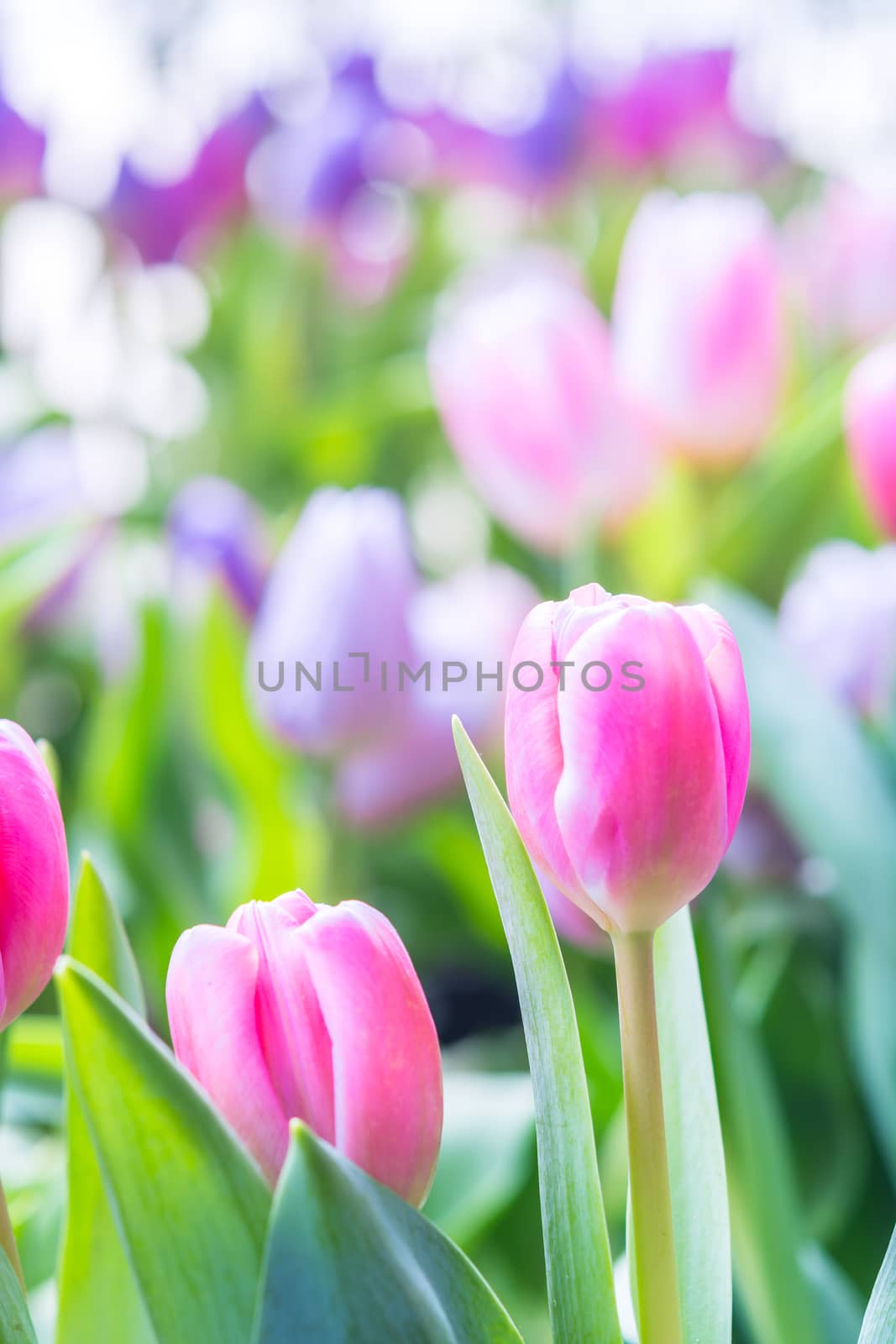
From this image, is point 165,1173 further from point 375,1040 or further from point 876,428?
point 876,428

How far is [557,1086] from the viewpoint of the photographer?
17 centimetres

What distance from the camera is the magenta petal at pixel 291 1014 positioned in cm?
16

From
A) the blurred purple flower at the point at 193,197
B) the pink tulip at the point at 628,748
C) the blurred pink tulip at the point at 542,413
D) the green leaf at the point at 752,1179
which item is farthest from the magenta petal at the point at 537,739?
the blurred purple flower at the point at 193,197

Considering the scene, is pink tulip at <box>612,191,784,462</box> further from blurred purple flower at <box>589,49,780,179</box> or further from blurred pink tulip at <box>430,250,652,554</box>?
blurred purple flower at <box>589,49,780,179</box>

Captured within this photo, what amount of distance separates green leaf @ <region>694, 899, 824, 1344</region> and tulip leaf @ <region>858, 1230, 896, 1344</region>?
3.1 inches

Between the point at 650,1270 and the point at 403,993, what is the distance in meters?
0.05

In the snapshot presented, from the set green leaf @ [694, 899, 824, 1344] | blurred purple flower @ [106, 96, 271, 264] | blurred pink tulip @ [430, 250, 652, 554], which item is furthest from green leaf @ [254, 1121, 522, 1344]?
blurred purple flower @ [106, 96, 271, 264]

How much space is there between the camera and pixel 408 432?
73 centimetres

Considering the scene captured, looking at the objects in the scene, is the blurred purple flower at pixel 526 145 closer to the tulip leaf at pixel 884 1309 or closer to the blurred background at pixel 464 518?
the blurred background at pixel 464 518

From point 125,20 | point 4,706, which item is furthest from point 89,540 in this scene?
point 125,20

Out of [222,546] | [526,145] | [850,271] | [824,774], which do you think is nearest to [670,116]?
[526,145]

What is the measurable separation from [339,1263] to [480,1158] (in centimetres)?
21

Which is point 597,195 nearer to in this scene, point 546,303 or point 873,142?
point 873,142

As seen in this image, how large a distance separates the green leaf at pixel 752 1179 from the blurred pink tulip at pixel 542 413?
0.24m
